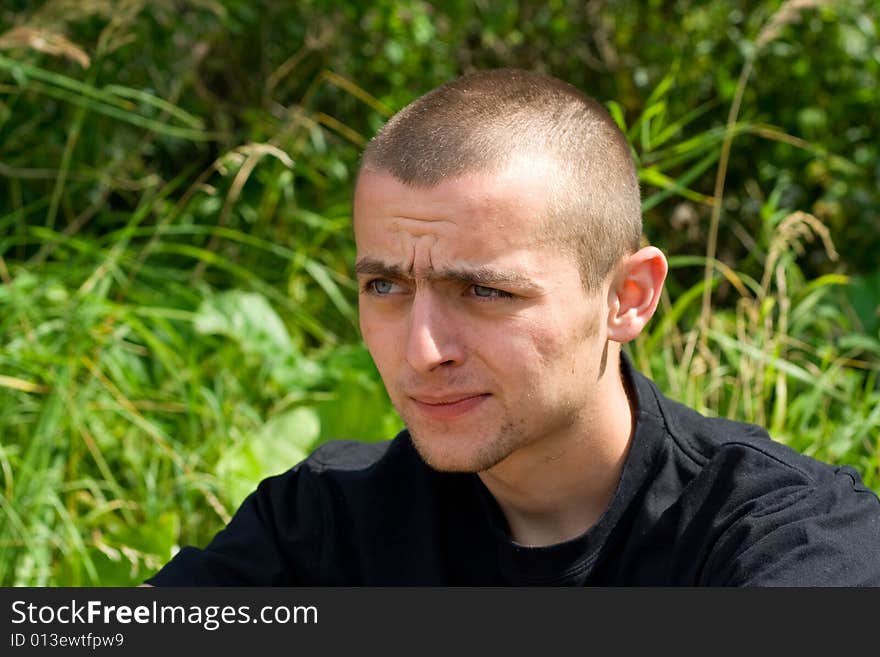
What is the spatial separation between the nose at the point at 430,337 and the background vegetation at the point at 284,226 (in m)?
1.25

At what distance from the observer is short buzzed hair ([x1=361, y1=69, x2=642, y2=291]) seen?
2168 millimetres

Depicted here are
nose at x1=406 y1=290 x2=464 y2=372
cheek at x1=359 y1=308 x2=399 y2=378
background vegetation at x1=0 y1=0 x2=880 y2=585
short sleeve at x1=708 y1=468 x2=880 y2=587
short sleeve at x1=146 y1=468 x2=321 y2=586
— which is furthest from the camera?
background vegetation at x1=0 y1=0 x2=880 y2=585

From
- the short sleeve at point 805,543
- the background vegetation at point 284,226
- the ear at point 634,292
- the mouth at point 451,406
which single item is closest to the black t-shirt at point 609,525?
the short sleeve at point 805,543

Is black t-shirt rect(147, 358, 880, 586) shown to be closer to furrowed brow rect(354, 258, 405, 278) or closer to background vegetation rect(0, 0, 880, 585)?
furrowed brow rect(354, 258, 405, 278)

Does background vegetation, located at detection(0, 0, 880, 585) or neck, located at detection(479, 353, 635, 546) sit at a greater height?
background vegetation, located at detection(0, 0, 880, 585)

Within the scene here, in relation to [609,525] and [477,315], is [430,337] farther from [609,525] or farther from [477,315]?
[609,525]

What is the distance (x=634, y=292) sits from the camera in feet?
7.72

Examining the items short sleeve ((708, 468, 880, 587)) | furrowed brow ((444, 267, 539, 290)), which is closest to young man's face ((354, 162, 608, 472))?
furrowed brow ((444, 267, 539, 290))

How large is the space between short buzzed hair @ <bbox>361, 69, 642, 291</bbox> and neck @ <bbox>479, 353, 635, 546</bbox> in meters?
0.26

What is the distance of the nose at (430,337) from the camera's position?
2086 millimetres

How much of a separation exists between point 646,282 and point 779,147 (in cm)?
249

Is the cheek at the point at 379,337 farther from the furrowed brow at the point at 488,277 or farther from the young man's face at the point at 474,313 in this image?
the furrowed brow at the point at 488,277
